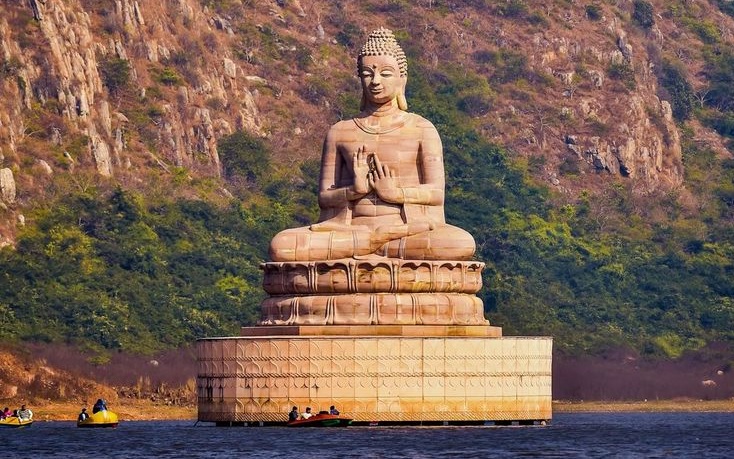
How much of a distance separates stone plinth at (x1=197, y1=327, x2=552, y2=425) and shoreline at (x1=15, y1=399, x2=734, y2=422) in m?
20.2

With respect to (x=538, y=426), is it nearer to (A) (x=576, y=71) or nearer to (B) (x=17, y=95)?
(B) (x=17, y=95)

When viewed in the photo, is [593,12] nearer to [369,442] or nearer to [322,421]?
[322,421]

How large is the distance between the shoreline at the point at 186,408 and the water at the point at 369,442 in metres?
14.8

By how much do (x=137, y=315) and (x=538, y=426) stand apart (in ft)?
120

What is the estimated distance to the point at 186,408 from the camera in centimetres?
9388

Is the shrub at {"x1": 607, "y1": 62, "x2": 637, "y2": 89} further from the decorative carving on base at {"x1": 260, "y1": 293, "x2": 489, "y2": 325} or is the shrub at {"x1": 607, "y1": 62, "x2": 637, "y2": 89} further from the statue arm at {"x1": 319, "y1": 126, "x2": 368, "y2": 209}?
the decorative carving on base at {"x1": 260, "y1": 293, "x2": 489, "y2": 325}

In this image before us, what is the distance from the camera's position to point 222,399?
6969 cm

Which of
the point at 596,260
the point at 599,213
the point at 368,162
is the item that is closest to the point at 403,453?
the point at 368,162

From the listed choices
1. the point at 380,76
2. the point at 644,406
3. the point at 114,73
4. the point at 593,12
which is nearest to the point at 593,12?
the point at 593,12

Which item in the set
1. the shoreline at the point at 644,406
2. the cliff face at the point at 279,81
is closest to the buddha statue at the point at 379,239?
the shoreline at the point at 644,406

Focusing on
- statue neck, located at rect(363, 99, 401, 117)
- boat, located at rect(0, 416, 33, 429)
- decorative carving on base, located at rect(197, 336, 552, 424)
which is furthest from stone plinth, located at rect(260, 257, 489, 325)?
boat, located at rect(0, 416, 33, 429)

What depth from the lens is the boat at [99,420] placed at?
76.0 meters

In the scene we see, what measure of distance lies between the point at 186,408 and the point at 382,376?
26768 mm

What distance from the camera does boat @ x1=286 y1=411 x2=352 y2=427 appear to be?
2645 inches
